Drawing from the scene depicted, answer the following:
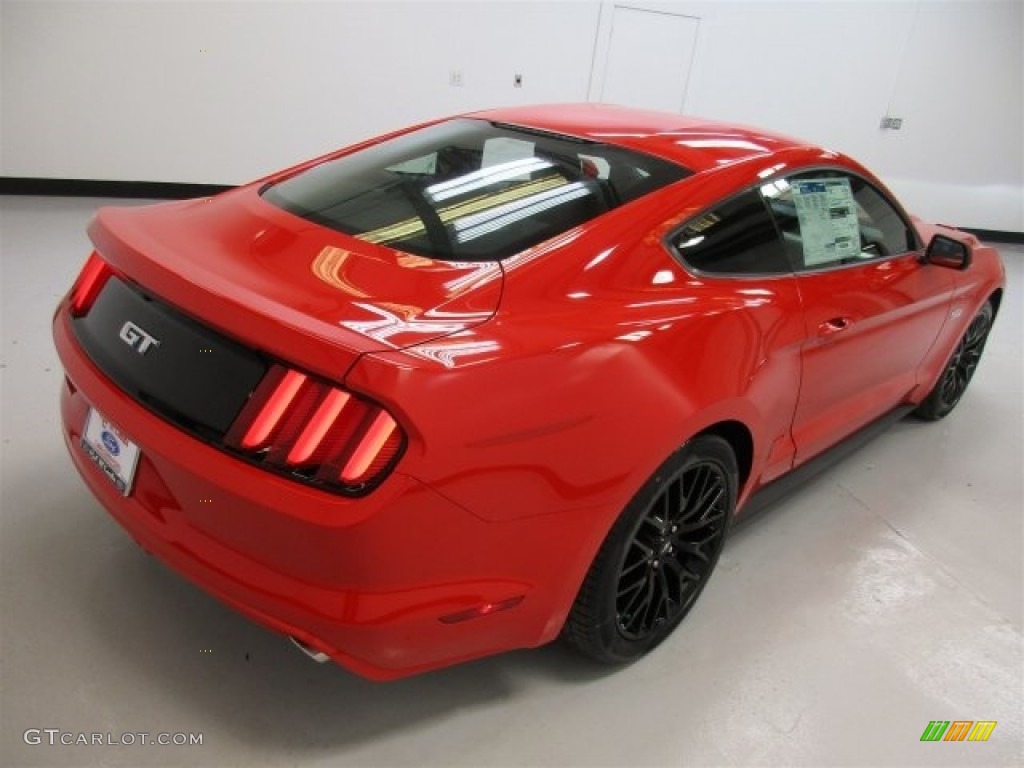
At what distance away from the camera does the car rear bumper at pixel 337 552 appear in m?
1.11

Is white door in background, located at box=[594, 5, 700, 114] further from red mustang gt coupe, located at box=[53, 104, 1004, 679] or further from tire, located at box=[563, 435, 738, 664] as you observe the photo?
tire, located at box=[563, 435, 738, 664]

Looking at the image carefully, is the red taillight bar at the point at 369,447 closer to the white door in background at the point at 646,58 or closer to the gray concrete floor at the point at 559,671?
the gray concrete floor at the point at 559,671

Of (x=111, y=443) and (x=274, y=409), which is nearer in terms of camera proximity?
(x=274, y=409)

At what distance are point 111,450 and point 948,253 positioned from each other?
2461mm

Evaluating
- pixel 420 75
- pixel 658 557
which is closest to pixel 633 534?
pixel 658 557

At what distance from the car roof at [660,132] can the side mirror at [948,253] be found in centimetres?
71

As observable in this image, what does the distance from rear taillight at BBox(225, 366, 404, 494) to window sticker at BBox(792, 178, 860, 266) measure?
1336mm

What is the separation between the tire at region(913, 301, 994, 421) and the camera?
3084 mm

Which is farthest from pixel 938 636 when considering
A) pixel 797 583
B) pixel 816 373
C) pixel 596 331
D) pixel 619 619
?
pixel 596 331

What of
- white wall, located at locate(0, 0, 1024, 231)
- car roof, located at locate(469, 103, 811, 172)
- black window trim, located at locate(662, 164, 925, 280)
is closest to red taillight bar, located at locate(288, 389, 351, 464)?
black window trim, located at locate(662, 164, 925, 280)

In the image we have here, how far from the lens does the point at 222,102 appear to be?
5.45m

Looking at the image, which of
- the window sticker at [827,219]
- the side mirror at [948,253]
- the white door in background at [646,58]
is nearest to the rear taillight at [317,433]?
the window sticker at [827,219]

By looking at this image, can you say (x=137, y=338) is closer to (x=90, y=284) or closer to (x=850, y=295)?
(x=90, y=284)

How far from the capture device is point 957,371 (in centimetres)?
319
